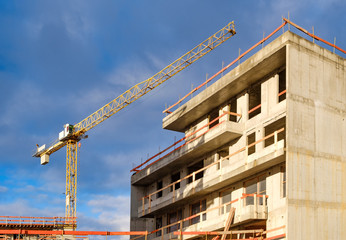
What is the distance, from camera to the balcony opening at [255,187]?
37.7 m

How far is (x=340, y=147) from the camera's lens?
36594 millimetres

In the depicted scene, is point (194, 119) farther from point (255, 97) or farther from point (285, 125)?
point (285, 125)

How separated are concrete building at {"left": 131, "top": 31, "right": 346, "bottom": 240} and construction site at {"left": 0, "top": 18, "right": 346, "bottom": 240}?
0.21 feet

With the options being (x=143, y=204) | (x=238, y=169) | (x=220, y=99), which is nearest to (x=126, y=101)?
(x=143, y=204)

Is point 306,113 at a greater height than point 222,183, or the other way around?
point 306,113

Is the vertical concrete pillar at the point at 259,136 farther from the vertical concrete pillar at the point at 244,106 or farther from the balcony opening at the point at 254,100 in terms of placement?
the balcony opening at the point at 254,100

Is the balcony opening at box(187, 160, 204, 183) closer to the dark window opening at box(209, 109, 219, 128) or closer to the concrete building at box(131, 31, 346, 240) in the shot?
the concrete building at box(131, 31, 346, 240)

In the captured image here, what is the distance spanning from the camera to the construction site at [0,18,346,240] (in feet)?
113

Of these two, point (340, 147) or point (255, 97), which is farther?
point (255, 97)

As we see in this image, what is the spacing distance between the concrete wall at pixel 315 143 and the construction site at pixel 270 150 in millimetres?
60

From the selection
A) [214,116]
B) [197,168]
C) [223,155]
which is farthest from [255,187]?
[197,168]

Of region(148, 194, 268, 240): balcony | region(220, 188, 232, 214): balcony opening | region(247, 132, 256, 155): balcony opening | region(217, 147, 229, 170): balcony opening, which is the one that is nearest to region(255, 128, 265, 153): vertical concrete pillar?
region(247, 132, 256, 155): balcony opening

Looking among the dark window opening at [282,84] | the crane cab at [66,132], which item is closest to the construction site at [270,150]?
the dark window opening at [282,84]

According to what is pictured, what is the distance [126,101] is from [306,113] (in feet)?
196
